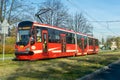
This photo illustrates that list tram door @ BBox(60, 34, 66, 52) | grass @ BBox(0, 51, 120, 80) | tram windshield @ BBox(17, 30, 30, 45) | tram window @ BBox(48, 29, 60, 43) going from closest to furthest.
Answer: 1. grass @ BBox(0, 51, 120, 80)
2. tram windshield @ BBox(17, 30, 30, 45)
3. tram window @ BBox(48, 29, 60, 43)
4. tram door @ BBox(60, 34, 66, 52)

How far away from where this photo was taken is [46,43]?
1153 inches

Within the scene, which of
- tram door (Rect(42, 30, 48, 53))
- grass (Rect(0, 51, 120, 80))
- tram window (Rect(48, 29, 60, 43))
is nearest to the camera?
grass (Rect(0, 51, 120, 80))

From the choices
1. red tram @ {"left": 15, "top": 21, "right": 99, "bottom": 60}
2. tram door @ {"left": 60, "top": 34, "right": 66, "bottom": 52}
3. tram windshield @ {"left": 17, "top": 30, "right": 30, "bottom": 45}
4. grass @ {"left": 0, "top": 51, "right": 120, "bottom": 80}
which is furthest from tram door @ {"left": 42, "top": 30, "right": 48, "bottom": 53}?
grass @ {"left": 0, "top": 51, "right": 120, "bottom": 80}

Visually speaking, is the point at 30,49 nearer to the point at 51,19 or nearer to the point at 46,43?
the point at 46,43

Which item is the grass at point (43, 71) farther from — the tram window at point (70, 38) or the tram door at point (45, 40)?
the tram window at point (70, 38)

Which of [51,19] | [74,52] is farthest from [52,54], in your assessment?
[51,19]

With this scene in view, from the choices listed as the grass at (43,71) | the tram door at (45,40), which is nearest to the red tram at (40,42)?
the tram door at (45,40)

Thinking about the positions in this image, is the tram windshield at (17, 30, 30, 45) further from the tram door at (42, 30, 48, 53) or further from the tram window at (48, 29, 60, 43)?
the tram window at (48, 29, 60, 43)

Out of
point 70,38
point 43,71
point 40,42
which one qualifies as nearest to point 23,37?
point 40,42

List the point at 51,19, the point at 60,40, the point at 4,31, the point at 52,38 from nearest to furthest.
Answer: the point at 4,31
the point at 52,38
the point at 60,40
the point at 51,19

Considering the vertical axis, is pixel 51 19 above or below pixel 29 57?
above

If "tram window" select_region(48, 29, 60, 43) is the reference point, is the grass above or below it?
below

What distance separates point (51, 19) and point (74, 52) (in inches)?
1418

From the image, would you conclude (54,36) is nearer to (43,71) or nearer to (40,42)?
(40,42)
